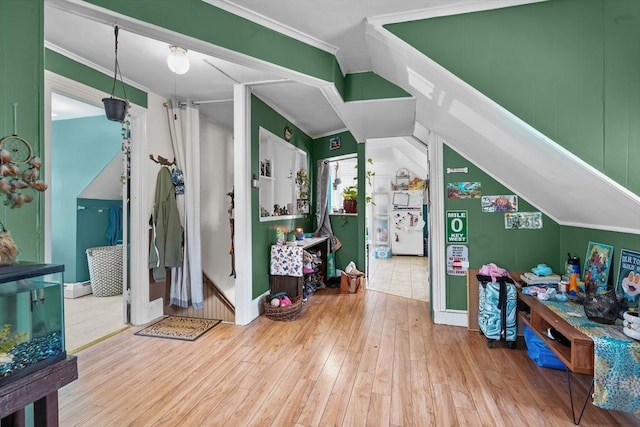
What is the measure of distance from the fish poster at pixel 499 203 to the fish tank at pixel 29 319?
3258 mm

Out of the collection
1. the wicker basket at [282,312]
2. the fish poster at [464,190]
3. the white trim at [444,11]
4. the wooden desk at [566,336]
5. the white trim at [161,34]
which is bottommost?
the wicker basket at [282,312]

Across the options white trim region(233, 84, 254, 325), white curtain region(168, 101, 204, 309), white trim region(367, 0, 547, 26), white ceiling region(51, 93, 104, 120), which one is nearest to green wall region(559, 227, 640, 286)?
white trim region(367, 0, 547, 26)

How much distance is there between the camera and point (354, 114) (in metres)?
3.43

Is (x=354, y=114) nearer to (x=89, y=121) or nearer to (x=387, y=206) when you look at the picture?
(x=89, y=121)

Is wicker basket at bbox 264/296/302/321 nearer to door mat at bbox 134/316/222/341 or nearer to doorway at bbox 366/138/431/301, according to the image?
door mat at bbox 134/316/222/341

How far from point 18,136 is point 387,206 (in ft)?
23.1

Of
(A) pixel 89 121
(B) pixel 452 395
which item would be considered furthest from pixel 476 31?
(A) pixel 89 121

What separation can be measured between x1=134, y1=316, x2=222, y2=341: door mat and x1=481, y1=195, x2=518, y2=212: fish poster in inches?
117

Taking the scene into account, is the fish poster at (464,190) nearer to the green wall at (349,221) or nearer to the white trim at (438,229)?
the white trim at (438,229)

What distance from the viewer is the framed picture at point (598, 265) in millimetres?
2158

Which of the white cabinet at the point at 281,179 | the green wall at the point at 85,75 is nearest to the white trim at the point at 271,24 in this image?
the white cabinet at the point at 281,179

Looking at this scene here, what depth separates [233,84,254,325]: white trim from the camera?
3.17m

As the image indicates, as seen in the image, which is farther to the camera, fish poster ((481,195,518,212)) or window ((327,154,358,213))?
window ((327,154,358,213))

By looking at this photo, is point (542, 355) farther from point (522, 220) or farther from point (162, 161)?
point (162, 161)
